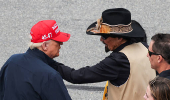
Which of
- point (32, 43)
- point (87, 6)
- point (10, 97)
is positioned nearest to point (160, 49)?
point (32, 43)

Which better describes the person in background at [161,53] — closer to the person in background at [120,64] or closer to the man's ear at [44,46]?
the person in background at [120,64]

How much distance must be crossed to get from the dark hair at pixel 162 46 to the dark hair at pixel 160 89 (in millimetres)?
462

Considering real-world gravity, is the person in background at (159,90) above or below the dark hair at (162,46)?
below

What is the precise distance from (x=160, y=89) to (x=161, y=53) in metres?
0.57

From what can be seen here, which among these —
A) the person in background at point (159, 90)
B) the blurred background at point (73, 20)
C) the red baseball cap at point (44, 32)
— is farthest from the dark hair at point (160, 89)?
the blurred background at point (73, 20)

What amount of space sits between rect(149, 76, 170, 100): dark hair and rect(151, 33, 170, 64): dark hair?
46 cm

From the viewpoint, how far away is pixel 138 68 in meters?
3.04

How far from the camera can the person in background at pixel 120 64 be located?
301 cm

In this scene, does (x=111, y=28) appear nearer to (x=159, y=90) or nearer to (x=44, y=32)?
(x=44, y=32)

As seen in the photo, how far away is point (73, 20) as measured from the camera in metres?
6.84

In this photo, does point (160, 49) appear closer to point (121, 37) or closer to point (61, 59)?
point (121, 37)

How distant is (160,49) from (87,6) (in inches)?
176

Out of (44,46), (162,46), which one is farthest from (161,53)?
(44,46)

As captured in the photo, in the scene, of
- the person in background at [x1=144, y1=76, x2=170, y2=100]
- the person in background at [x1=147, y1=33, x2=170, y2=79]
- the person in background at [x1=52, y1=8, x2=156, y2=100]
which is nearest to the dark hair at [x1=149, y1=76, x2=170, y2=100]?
the person in background at [x1=144, y1=76, x2=170, y2=100]
